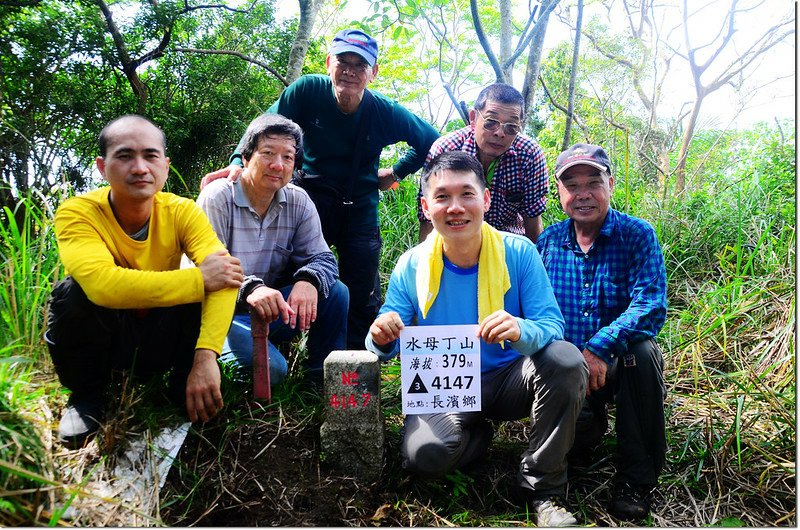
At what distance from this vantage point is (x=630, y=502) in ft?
7.93

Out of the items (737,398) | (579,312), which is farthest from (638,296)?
(737,398)

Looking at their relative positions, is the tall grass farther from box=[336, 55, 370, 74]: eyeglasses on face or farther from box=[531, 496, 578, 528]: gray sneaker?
box=[336, 55, 370, 74]: eyeglasses on face

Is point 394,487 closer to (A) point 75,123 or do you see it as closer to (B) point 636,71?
(A) point 75,123

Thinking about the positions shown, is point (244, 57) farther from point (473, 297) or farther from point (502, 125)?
point (473, 297)

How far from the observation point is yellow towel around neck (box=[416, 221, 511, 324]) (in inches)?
95.4

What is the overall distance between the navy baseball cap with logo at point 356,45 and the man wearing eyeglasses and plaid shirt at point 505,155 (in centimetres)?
68

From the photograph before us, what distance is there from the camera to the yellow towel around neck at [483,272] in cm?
242

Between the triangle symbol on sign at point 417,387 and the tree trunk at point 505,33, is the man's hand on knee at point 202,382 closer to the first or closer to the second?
the triangle symbol on sign at point 417,387

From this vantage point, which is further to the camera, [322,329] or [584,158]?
[322,329]

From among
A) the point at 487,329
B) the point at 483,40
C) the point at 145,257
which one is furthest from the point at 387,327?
the point at 483,40

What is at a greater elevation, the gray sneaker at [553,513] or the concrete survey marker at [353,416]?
the concrete survey marker at [353,416]

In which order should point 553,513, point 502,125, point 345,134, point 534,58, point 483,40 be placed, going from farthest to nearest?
1. point 534,58
2. point 483,40
3. point 345,134
4. point 502,125
5. point 553,513

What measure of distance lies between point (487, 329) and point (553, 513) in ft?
2.64

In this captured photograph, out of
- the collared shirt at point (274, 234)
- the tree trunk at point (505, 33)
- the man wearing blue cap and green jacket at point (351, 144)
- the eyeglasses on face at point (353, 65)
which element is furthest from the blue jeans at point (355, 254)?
the tree trunk at point (505, 33)
